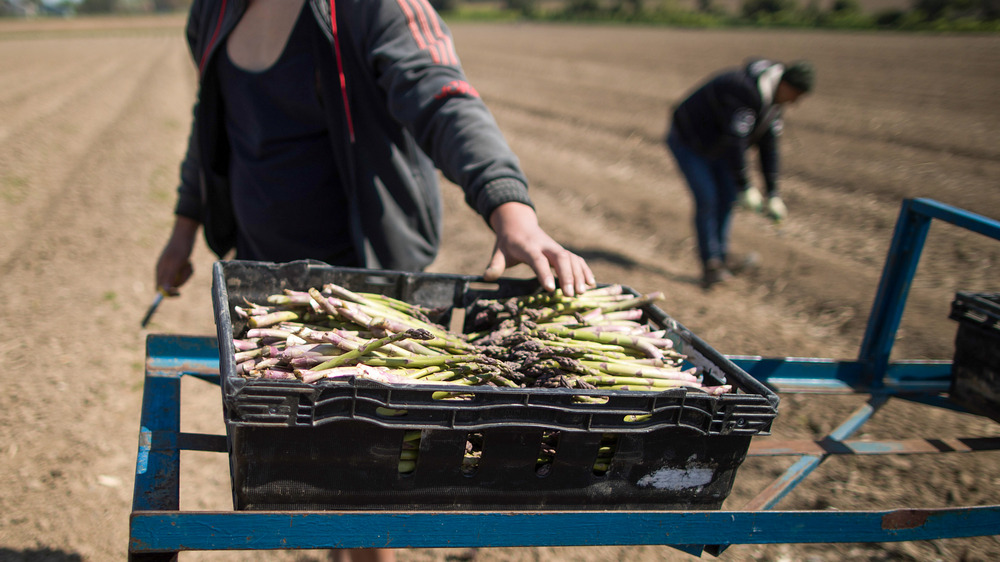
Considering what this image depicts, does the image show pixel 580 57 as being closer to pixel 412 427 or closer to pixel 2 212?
pixel 2 212

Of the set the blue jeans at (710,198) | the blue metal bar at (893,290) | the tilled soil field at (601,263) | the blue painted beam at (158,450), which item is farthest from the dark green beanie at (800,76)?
the blue painted beam at (158,450)

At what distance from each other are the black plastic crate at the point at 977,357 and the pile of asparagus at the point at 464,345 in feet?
4.60

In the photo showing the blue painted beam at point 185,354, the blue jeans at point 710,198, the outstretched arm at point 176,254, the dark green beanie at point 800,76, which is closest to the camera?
the blue painted beam at point 185,354

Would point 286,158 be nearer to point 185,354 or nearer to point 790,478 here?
point 185,354

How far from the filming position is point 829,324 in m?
5.72

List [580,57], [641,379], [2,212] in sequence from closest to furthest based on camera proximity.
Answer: [641,379]
[2,212]
[580,57]

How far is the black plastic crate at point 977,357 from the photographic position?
2652 millimetres

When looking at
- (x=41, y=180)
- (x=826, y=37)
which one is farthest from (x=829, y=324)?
(x=826, y=37)

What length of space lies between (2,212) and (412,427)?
8.02 meters

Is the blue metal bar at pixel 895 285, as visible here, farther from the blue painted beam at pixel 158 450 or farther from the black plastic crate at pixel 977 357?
the blue painted beam at pixel 158 450

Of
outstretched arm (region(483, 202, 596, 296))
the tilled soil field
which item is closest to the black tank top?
outstretched arm (region(483, 202, 596, 296))

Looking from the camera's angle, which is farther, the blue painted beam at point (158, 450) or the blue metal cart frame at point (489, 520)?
the blue painted beam at point (158, 450)

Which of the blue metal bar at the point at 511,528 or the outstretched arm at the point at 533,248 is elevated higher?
the outstretched arm at the point at 533,248

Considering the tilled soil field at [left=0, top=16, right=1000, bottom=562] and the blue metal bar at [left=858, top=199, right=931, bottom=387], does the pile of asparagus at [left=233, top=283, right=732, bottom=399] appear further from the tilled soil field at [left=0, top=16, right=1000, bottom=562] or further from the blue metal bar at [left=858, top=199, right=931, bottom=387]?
the tilled soil field at [left=0, top=16, right=1000, bottom=562]
